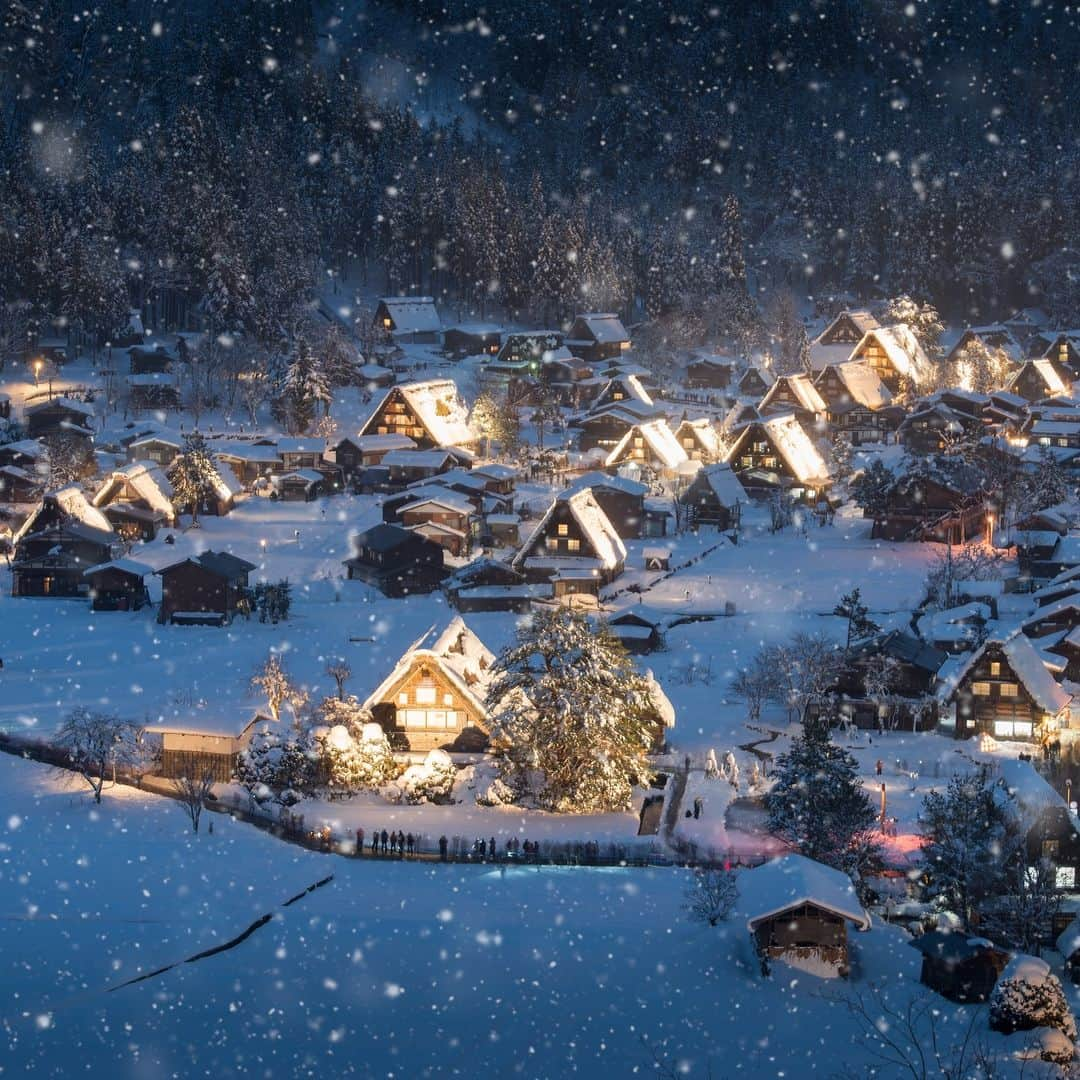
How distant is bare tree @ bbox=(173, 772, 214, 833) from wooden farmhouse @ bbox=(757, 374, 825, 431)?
3925 cm

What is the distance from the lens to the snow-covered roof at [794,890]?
2167cm

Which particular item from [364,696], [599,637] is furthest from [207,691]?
[599,637]

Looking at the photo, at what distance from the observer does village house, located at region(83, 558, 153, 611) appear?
133ft

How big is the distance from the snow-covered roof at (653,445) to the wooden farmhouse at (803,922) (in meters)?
33.7

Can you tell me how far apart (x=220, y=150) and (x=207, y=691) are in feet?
150

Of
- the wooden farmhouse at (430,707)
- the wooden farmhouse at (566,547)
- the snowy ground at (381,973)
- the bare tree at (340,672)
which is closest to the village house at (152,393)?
the wooden farmhouse at (566,547)

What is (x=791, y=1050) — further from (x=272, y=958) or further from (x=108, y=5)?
(x=108, y=5)

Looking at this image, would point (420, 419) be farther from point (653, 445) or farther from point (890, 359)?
point (890, 359)

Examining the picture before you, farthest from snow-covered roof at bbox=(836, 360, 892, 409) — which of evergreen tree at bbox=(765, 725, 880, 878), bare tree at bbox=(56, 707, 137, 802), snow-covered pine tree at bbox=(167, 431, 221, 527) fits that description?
bare tree at bbox=(56, 707, 137, 802)

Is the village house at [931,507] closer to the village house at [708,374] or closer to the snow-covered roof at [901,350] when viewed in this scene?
the snow-covered roof at [901,350]

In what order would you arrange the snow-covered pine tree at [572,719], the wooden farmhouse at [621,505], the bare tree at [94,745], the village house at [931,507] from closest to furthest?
1. the snow-covered pine tree at [572,719]
2. the bare tree at [94,745]
3. the village house at [931,507]
4. the wooden farmhouse at [621,505]

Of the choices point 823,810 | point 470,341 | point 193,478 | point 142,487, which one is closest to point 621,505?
point 193,478

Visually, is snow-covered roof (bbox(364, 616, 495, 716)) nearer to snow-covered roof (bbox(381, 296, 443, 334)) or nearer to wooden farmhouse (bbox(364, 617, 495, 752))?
wooden farmhouse (bbox(364, 617, 495, 752))

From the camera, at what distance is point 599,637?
90.4ft
